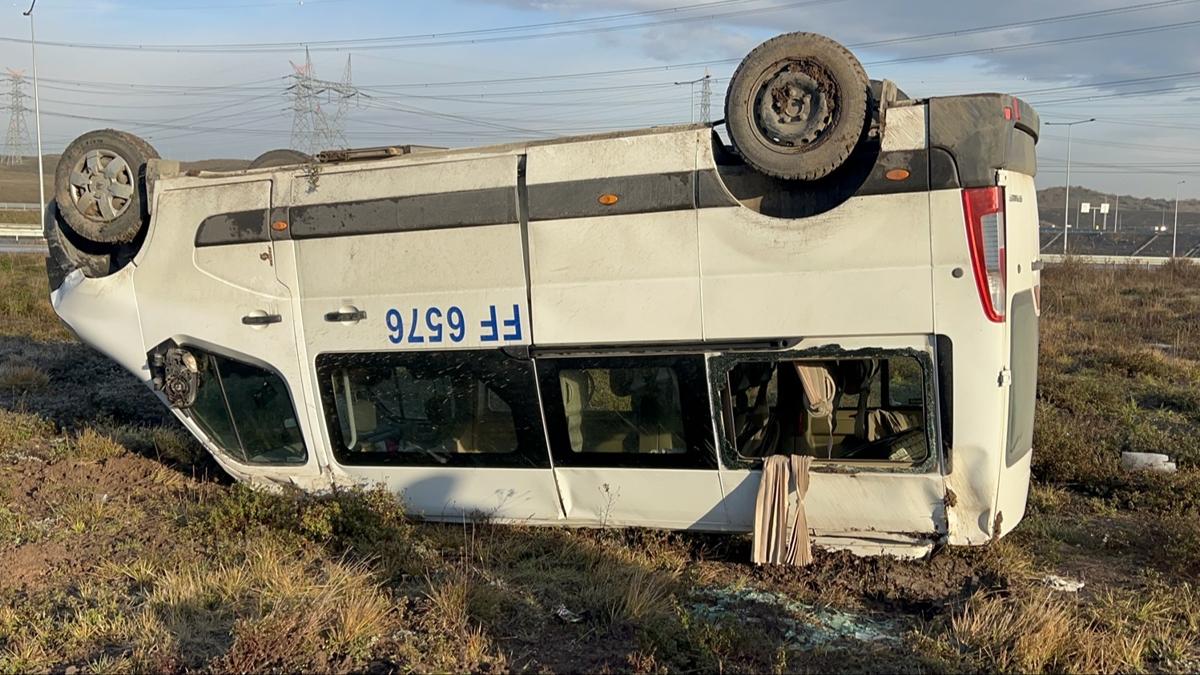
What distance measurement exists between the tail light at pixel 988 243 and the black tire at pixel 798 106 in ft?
2.24

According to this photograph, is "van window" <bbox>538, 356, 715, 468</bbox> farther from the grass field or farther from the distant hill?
the distant hill

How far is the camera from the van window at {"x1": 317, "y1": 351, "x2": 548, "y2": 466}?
585cm

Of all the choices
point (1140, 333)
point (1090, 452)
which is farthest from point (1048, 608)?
point (1140, 333)

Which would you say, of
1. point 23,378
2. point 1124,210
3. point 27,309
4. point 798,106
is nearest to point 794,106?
point 798,106

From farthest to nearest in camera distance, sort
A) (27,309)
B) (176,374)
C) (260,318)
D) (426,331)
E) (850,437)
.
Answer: (27,309) → (176,374) → (260,318) → (426,331) → (850,437)

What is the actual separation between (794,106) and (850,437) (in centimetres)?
208

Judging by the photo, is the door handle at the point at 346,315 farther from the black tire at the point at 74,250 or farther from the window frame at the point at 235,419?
the black tire at the point at 74,250

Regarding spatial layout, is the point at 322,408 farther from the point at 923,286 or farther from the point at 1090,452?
the point at 1090,452

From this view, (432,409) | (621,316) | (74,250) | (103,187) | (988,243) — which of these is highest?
(103,187)

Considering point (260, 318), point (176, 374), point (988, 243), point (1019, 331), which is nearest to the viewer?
point (988, 243)

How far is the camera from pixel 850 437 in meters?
5.79

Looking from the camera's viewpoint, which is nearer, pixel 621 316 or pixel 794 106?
pixel 794 106

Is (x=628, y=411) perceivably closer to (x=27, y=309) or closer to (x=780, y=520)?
(x=780, y=520)

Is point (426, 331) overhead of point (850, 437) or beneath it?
overhead
